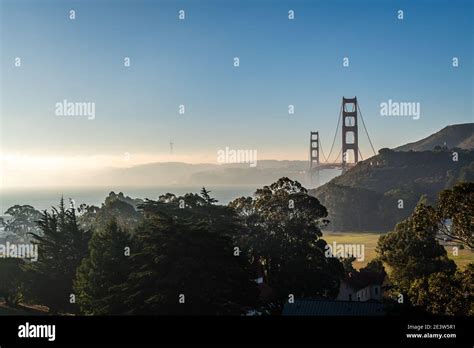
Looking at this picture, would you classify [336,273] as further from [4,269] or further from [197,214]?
[4,269]

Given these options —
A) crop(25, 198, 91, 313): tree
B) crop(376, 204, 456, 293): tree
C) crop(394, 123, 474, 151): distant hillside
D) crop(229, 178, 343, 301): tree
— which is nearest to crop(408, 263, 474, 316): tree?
crop(229, 178, 343, 301): tree

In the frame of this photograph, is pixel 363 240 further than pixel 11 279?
Yes

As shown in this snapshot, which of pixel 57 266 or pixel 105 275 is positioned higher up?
pixel 105 275

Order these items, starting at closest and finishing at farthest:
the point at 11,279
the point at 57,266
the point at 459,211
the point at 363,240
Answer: the point at 459,211, the point at 57,266, the point at 11,279, the point at 363,240

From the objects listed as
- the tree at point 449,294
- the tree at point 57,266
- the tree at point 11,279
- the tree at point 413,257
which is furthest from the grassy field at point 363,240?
the tree at point 449,294

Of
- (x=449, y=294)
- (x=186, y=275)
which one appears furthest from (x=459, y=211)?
(x=186, y=275)

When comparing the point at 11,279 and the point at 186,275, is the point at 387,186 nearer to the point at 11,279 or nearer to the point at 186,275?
the point at 11,279

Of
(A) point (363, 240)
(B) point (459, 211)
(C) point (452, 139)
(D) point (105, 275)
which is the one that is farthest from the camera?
(C) point (452, 139)
